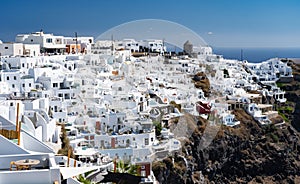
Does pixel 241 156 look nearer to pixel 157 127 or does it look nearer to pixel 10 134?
pixel 157 127

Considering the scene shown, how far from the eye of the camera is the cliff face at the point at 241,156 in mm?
12330

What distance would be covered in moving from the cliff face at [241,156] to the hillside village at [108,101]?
0.43 m

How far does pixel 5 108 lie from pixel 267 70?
62.0ft

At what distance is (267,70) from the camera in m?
23.8

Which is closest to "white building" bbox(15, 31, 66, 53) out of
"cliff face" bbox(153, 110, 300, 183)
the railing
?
"cliff face" bbox(153, 110, 300, 183)

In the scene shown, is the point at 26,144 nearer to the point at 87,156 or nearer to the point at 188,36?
the point at 87,156

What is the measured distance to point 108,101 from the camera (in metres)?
12.2

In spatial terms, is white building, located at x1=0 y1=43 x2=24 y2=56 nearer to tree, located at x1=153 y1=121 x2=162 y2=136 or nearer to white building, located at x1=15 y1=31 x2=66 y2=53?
white building, located at x1=15 y1=31 x2=66 y2=53

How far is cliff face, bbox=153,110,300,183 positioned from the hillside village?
432mm

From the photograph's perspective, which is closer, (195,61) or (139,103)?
(139,103)

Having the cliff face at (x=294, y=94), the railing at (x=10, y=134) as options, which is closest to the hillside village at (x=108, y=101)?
the railing at (x=10, y=134)

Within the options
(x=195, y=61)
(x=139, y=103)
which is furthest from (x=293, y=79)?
(x=139, y=103)

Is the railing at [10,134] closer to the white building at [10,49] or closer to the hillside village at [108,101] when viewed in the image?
the hillside village at [108,101]

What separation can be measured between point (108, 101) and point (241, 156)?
5.61 meters
